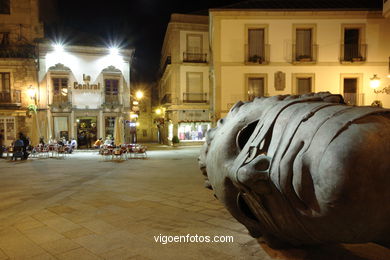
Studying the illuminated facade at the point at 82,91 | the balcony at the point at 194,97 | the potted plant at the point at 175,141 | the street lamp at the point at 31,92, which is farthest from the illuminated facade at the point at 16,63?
the balcony at the point at 194,97

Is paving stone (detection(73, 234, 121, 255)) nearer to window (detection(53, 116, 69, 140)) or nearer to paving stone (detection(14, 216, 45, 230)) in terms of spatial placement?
paving stone (detection(14, 216, 45, 230))

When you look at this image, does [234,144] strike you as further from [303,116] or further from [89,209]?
[89,209]

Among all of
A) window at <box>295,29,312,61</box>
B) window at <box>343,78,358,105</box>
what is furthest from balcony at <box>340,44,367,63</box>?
window at <box>295,29,312,61</box>

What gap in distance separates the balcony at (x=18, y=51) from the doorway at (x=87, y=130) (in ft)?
20.3

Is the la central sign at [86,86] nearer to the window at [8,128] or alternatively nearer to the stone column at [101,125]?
the stone column at [101,125]

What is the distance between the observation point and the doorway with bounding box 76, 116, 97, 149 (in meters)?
24.4

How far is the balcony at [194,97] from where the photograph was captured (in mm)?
26812

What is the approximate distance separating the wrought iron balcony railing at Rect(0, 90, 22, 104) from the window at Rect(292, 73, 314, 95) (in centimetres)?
2027

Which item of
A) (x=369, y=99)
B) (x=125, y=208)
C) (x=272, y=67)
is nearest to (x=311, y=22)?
(x=272, y=67)

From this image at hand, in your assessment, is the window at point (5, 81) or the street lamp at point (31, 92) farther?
the window at point (5, 81)

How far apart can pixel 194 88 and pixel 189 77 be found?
1.10m

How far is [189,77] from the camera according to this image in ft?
88.2

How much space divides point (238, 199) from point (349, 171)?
1.38 meters

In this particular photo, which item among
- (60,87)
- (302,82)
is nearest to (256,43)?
(302,82)
